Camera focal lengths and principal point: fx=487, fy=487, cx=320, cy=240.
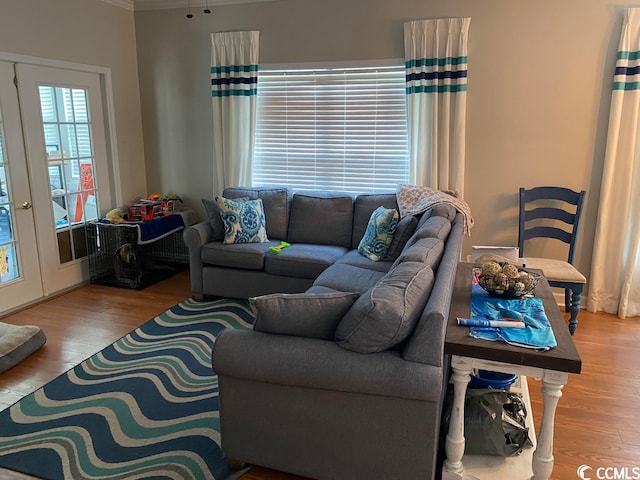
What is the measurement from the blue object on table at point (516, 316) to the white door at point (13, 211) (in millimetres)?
3630

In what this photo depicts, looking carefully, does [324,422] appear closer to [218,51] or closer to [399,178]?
[399,178]

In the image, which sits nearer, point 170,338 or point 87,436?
point 87,436

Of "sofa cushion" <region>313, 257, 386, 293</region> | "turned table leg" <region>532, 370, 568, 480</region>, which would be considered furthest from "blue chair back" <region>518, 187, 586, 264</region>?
"turned table leg" <region>532, 370, 568, 480</region>

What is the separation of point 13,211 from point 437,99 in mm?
3625

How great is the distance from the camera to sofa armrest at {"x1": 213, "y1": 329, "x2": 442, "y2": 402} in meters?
1.79

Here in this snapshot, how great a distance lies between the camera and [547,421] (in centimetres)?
185

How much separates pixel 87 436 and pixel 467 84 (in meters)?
3.71

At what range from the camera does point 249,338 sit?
202 cm

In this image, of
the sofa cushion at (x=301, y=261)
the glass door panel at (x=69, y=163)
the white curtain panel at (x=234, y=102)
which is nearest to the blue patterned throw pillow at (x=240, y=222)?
the sofa cushion at (x=301, y=261)

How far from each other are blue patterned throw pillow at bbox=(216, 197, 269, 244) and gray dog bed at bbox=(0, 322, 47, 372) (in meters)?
1.58

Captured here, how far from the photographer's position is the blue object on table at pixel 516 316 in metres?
1.89

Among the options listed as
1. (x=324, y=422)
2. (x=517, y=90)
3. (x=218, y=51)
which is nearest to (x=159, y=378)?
(x=324, y=422)

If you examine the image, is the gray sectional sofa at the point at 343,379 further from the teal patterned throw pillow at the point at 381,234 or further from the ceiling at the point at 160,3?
the ceiling at the point at 160,3

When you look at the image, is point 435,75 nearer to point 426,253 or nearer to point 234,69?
point 234,69
